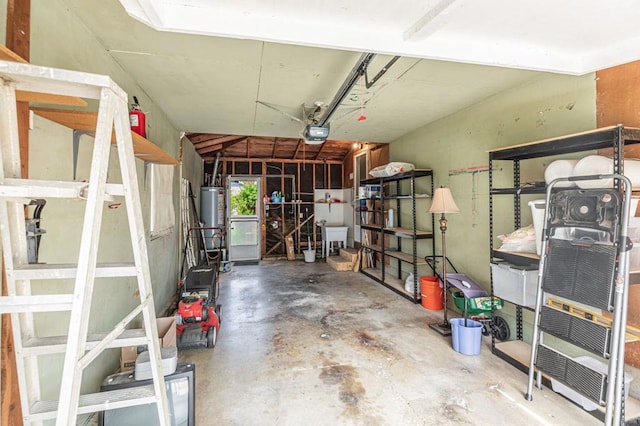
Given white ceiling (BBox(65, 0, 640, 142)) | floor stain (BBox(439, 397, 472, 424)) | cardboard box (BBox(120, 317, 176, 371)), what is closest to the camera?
white ceiling (BBox(65, 0, 640, 142))

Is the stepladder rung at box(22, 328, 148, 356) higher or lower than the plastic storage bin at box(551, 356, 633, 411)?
higher

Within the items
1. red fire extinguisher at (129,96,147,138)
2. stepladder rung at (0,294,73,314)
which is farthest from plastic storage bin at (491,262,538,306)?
red fire extinguisher at (129,96,147,138)

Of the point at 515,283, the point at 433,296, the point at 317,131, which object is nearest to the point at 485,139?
the point at 515,283

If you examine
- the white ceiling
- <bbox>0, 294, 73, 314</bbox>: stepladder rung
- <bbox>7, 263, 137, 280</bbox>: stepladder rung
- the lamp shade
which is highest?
the white ceiling

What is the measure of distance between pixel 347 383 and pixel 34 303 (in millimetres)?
2094

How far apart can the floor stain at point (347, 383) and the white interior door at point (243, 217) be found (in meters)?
5.15

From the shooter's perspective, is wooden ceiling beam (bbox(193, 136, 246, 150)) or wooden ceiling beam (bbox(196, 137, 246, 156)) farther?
wooden ceiling beam (bbox(196, 137, 246, 156))

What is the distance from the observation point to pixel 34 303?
3.06 ft

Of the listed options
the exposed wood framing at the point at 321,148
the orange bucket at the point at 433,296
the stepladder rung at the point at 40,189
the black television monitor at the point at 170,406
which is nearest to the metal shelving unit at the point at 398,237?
the orange bucket at the point at 433,296

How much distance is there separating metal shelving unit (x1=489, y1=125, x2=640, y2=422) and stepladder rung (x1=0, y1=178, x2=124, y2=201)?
271cm

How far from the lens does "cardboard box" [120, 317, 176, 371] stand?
223 centimetres

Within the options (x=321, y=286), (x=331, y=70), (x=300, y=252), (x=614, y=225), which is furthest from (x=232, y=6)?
(x=300, y=252)

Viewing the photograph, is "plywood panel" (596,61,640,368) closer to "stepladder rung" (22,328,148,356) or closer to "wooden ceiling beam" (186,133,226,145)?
"stepladder rung" (22,328,148,356)

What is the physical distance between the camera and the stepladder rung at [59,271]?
0.98 metres
